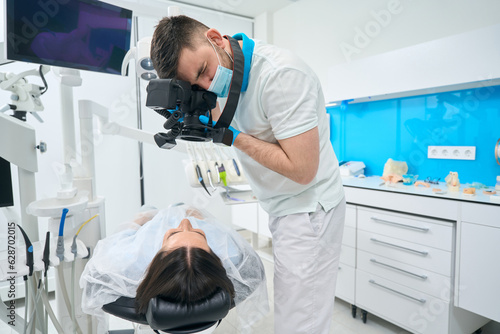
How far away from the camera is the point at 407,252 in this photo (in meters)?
1.76

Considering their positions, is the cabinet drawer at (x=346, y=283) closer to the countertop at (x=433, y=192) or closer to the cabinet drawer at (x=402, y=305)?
the cabinet drawer at (x=402, y=305)

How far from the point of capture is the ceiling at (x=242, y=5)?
3.26 m

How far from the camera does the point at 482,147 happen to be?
1.97 m

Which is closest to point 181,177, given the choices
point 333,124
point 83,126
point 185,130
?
point 333,124

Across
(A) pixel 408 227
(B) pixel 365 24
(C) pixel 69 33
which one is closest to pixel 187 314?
(C) pixel 69 33

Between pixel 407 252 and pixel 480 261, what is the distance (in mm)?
342

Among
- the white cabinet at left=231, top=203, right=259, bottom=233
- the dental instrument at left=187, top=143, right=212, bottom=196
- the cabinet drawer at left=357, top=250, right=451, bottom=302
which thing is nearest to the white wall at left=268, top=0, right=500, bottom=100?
the white cabinet at left=231, top=203, right=259, bottom=233

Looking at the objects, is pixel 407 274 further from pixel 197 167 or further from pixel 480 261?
pixel 197 167

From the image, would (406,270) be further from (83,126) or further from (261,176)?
(83,126)

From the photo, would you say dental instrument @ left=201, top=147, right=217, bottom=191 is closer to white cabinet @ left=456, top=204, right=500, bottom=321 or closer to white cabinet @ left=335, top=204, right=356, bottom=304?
white cabinet @ left=335, top=204, right=356, bottom=304

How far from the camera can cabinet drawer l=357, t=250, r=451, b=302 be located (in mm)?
1632

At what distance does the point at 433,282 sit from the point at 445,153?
3.02 feet

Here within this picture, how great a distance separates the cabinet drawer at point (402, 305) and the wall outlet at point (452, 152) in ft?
3.11

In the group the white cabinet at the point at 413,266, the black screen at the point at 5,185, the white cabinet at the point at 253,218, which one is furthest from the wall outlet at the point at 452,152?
the black screen at the point at 5,185
